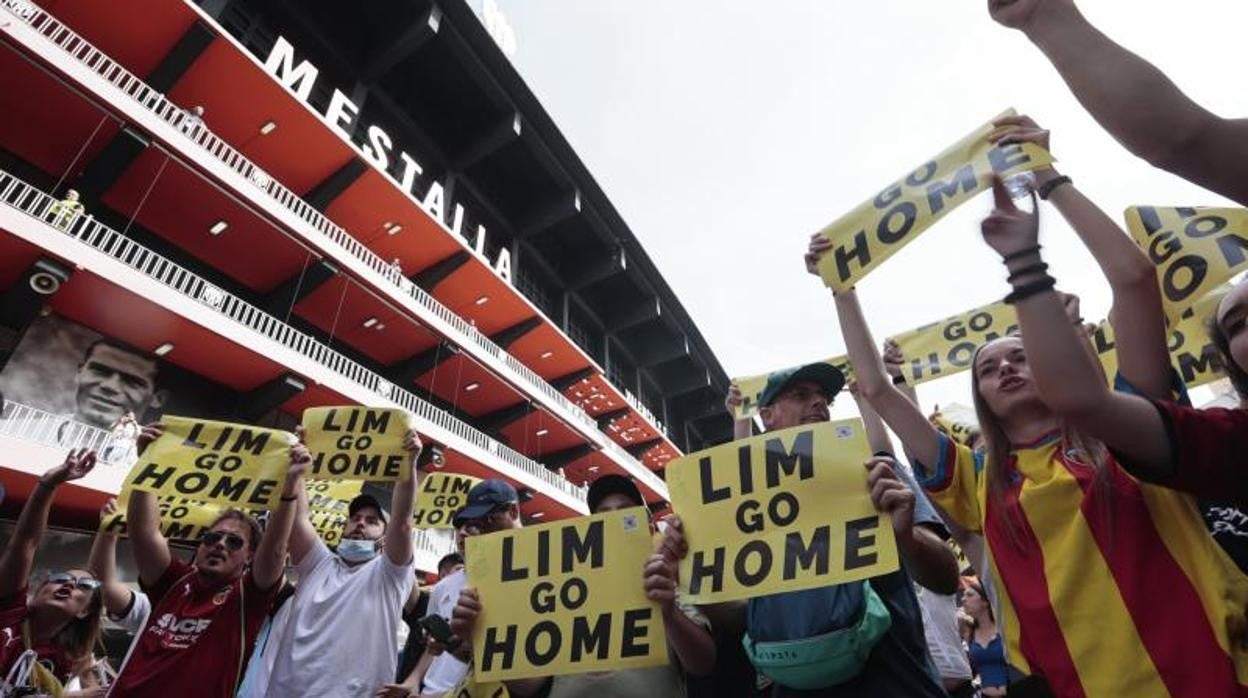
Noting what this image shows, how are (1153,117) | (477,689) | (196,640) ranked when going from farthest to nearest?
(196,640) < (477,689) < (1153,117)

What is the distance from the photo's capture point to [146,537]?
2881 mm

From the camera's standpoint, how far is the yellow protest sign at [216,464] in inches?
114

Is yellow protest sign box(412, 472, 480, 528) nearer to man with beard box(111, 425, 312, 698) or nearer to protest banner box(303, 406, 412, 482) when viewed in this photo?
protest banner box(303, 406, 412, 482)

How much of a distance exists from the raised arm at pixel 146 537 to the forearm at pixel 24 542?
320 mm

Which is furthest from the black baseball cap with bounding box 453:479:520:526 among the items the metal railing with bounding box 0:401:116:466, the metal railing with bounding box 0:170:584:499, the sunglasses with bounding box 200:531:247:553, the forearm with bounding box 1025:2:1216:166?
the metal railing with bounding box 0:170:584:499

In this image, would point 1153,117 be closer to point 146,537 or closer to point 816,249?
point 816,249

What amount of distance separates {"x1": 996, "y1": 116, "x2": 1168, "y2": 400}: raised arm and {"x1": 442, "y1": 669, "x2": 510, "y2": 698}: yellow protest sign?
2.01 m

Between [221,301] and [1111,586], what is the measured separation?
40.0 ft

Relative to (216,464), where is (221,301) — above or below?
above

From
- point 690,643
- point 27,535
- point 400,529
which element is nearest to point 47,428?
point 27,535

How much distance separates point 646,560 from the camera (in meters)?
1.81

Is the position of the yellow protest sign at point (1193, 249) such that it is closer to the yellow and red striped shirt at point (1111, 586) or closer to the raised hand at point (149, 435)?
the yellow and red striped shirt at point (1111, 586)

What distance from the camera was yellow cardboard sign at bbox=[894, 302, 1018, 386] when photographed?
13.1 feet

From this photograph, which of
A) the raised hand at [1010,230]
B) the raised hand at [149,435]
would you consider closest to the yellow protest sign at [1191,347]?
the raised hand at [1010,230]
